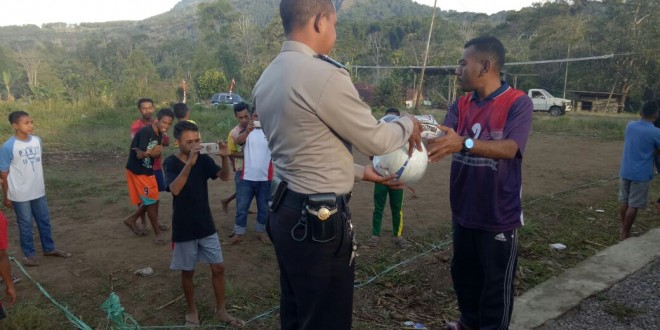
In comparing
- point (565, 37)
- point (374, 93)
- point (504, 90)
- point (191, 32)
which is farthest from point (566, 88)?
point (191, 32)

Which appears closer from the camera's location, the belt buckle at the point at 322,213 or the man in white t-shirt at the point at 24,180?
the belt buckle at the point at 322,213

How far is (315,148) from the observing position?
2.03 meters

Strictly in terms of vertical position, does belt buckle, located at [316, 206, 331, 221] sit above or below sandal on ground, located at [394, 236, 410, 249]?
above

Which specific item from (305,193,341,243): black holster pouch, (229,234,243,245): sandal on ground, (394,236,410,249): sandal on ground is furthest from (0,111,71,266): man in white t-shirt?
(305,193,341,243): black holster pouch

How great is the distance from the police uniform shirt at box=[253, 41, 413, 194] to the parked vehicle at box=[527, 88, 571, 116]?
1099 inches

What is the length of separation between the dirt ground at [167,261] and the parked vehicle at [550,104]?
1886cm

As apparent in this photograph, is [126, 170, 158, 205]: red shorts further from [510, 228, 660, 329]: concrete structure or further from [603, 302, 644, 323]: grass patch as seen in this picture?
[603, 302, 644, 323]: grass patch

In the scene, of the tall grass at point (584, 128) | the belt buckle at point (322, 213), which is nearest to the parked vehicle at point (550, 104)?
the tall grass at point (584, 128)

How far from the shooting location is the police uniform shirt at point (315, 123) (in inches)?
77.0

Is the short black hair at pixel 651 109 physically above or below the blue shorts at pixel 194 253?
above

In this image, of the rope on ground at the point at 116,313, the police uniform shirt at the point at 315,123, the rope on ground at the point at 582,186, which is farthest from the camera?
the rope on ground at the point at 582,186

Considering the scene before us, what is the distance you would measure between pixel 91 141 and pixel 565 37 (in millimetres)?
32053

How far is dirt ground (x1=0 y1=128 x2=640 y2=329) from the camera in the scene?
4133 millimetres

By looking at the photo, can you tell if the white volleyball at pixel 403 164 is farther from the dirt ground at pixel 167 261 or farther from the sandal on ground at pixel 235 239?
the sandal on ground at pixel 235 239
